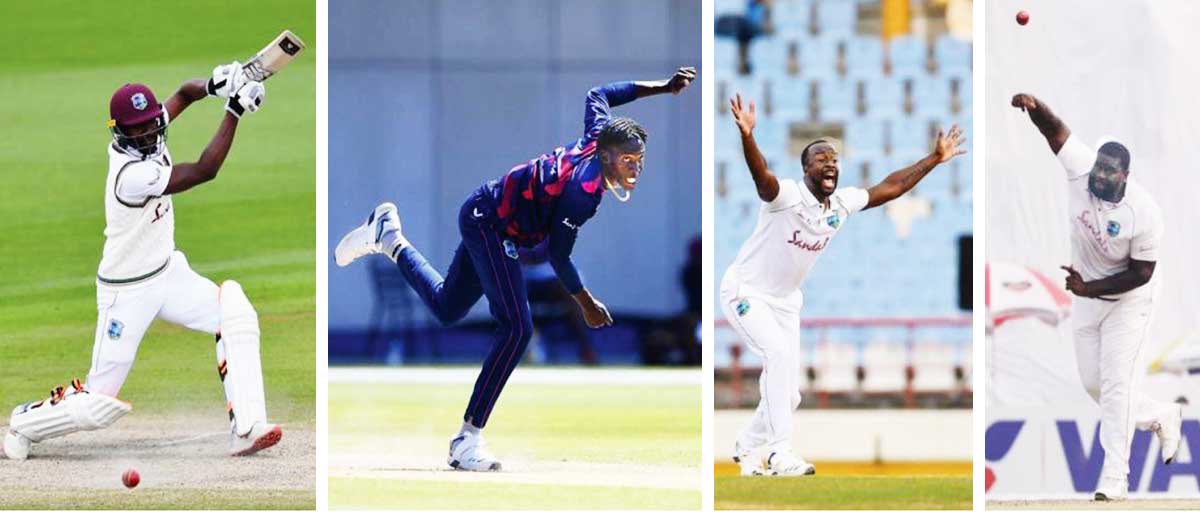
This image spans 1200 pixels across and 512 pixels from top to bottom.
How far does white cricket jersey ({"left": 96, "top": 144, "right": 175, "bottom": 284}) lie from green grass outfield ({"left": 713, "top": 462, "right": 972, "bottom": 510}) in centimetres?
237

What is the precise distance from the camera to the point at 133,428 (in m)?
8.37

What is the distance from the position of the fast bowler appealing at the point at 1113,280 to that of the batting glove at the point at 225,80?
325 cm

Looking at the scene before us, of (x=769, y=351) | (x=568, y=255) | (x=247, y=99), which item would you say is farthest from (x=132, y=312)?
(x=769, y=351)

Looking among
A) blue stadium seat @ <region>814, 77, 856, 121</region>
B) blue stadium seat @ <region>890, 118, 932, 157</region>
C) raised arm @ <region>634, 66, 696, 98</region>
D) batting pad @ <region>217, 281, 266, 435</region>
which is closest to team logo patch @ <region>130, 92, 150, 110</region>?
batting pad @ <region>217, 281, 266, 435</region>

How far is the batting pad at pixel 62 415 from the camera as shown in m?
8.27

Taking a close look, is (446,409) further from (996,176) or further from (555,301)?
(996,176)

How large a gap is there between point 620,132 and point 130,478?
235 cm

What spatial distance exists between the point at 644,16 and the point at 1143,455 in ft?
8.73

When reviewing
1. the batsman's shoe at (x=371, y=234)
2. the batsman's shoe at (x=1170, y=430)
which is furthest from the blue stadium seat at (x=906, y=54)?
the batsman's shoe at (x=371, y=234)

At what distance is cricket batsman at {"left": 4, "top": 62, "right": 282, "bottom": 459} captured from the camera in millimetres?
8250

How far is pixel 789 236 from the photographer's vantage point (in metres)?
8.44

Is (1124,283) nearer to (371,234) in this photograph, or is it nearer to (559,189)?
(559,189)

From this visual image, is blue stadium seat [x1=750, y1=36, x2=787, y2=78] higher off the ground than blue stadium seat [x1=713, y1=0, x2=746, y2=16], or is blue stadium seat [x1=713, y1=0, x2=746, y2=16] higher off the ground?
blue stadium seat [x1=713, y1=0, x2=746, y2=16]

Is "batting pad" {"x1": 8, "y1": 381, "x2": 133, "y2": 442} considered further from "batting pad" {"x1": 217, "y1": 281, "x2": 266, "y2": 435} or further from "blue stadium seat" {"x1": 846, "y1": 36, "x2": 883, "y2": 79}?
"blue stadium seat" {"x1": 846, "y1": 36, "x2": 883, "y2": 79}
